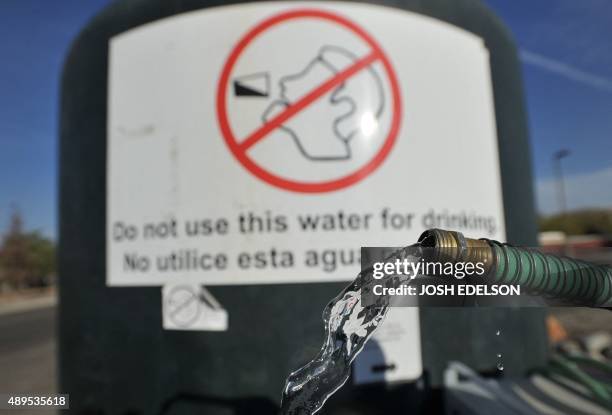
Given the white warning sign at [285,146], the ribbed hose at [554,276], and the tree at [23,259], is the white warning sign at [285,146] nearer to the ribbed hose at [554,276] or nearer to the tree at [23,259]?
the ribbed hose at [554,276]

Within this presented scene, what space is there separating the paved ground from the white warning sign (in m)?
3.15

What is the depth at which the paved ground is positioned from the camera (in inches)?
203

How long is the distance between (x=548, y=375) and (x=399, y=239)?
1.52 metres

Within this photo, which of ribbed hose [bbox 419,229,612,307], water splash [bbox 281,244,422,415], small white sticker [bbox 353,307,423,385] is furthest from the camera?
small white sticker [bbox 353,307,423,385]

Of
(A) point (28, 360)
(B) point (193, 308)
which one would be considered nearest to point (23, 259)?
(A) point (28, 360)

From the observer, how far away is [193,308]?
8.46ft

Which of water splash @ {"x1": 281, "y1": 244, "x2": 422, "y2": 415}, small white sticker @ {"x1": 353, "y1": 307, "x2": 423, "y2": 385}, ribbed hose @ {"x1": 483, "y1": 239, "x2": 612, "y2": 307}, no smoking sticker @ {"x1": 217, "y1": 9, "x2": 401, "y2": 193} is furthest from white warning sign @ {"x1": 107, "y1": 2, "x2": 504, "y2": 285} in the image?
ribbed hose @ {"x1": 483, "y1": 239, "x2": 612, "y2": 307}

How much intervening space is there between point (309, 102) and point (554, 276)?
189 centimetres

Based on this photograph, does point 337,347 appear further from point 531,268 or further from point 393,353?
point 393,353

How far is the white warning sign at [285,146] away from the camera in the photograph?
2537 mm

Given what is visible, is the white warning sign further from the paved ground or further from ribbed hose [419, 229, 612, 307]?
A: the paved ground

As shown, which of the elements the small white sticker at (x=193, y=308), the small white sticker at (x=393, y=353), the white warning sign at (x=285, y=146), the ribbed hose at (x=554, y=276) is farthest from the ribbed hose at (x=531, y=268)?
the small white sticker at (x=193, y=308)

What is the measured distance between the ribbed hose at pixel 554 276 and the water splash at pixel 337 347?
1.03 ft

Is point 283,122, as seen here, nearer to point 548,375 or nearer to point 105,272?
point 105,272
